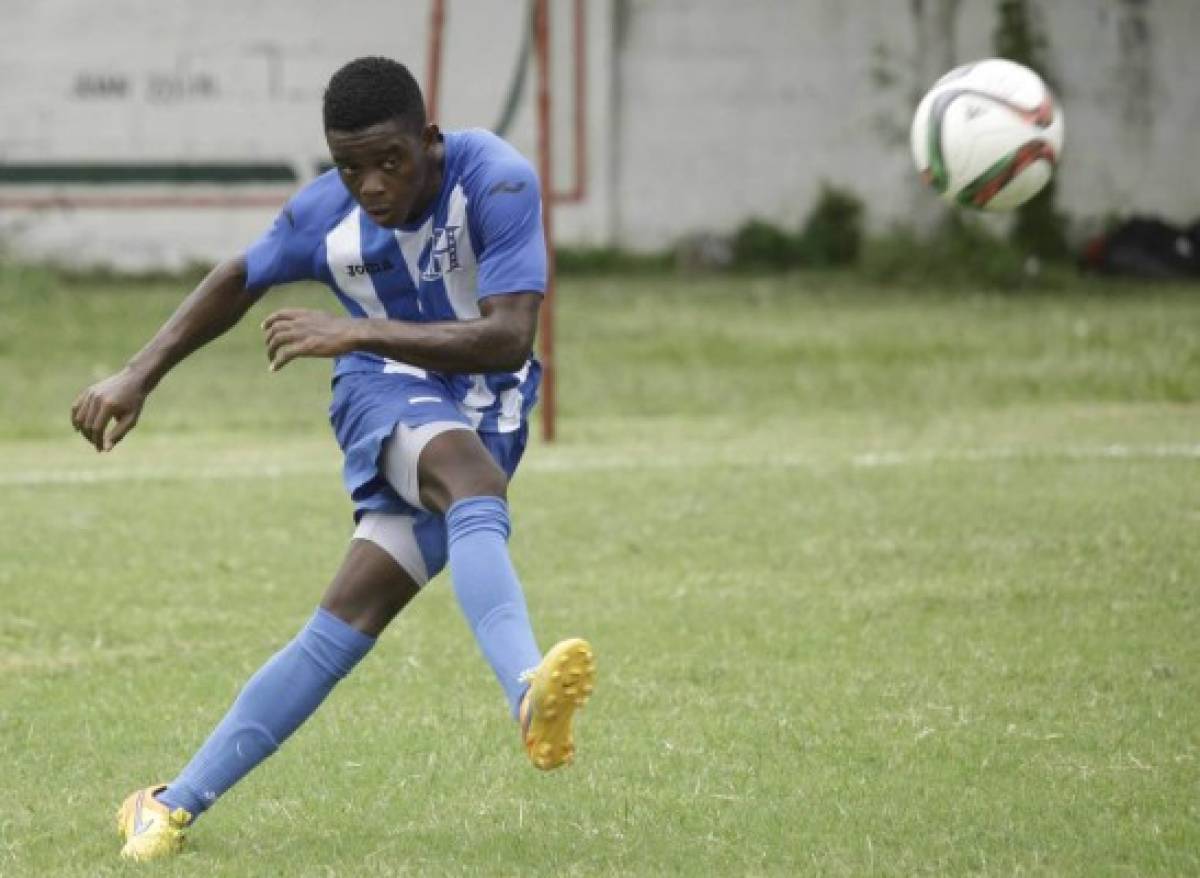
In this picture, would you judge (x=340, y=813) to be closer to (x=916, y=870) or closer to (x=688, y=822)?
(x=688, y=822)

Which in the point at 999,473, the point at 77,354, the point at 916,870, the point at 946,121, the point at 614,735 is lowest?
the point at 77,354

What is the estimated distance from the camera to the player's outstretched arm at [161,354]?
507 centimetres

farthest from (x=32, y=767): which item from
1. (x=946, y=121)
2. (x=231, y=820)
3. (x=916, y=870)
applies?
(x=946, y=121)

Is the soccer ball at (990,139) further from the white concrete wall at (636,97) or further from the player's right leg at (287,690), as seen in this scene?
the white concrete wall at (636,97)

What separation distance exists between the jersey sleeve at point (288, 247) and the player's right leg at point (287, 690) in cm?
61

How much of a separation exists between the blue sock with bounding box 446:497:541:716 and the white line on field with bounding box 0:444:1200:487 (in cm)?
700

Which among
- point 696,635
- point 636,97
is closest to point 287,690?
point 696,635

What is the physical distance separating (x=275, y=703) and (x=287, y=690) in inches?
1.5

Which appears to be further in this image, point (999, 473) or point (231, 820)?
point (999, 473)

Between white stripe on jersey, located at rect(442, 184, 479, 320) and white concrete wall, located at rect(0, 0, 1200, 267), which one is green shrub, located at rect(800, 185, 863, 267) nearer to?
white concrete wall, located at rect(0, 0, 1200, 267)

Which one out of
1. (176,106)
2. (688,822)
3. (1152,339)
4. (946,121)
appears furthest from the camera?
(176,106)

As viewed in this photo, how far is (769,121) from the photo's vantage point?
22.4 m

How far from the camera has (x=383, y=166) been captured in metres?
4.83

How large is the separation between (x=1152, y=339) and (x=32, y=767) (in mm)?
12795
